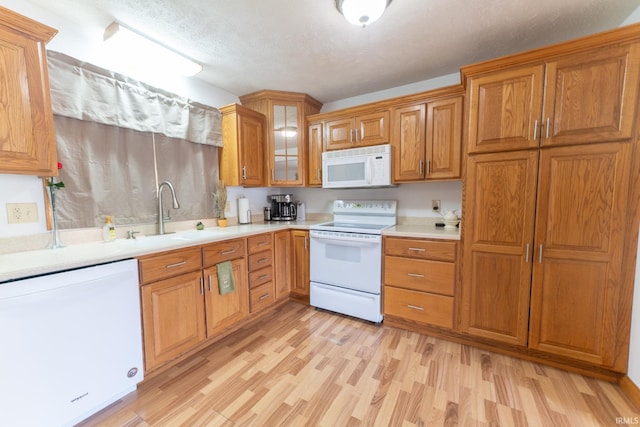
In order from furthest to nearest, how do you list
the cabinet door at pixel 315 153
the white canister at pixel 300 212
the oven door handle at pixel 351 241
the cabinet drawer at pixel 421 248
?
the white canister at pixel 300 212
the cabinet door at pixel 315 153
the oven door handle at pixel 351 241
the cabinet drawer at pixel 421 248

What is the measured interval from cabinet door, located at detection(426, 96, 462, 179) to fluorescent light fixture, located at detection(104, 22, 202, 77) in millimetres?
2131

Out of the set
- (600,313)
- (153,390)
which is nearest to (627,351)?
(600,313)

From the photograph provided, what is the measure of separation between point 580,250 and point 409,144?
1441 millimetres

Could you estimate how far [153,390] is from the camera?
1.55m

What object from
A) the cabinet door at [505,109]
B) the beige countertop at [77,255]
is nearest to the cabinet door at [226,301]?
the beige countertop at [77,255]

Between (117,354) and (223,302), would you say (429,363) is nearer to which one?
(223,302)

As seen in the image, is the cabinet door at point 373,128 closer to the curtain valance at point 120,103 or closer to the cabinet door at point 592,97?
the cabinet door at point 592,97

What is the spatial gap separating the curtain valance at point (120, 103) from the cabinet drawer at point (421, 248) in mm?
2085

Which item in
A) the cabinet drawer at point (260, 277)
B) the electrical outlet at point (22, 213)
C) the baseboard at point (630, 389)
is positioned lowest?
the baseboard at point (630, 389)

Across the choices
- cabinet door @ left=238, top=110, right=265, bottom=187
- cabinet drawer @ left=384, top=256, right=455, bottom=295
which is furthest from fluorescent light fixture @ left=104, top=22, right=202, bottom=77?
cabinet drawer @ left=384, top=256, right=455, bottom=295

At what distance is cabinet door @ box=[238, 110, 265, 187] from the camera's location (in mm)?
2639

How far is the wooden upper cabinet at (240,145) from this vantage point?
2.58 m

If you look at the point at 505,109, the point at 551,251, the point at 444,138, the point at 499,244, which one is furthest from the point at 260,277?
the point at 505,109

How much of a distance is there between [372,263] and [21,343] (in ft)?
7.19
